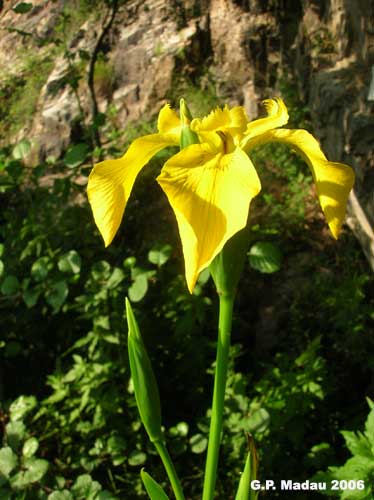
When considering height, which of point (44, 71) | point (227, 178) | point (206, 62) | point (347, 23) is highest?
point (227, 178)

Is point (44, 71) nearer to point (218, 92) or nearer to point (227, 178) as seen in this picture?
point (218, 92)

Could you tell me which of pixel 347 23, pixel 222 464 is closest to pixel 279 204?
pixel 347 23

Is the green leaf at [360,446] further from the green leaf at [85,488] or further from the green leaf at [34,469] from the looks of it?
the green leaf at [34,469]

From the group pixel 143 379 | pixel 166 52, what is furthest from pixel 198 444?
pixel 166 52

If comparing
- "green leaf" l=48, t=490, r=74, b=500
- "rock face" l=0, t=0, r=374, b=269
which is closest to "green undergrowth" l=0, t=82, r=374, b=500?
"green leaf" l=48, t=490, r=74, b=500

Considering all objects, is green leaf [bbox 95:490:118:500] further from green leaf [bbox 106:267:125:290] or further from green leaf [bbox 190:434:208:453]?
green leaf [bbox 106:267:125:290]

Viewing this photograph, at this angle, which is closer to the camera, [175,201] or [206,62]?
[175,201]
